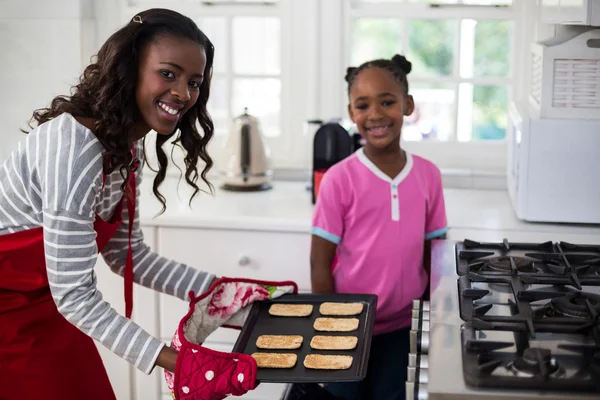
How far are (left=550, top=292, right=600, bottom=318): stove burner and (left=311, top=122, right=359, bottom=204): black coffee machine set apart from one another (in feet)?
4.09

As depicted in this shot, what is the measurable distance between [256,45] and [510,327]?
199 cm

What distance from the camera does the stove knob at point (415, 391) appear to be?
3.86 feet

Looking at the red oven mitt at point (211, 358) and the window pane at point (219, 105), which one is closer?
the red oven mitt at point (211, 358)

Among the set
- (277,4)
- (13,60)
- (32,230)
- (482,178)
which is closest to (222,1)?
(277,4)

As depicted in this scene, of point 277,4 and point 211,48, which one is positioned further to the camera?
point 277,4

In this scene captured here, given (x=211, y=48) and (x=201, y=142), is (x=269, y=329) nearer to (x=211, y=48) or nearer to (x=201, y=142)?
(x=201, y=142)

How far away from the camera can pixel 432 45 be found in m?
2.92

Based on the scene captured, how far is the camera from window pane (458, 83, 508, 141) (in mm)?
2924

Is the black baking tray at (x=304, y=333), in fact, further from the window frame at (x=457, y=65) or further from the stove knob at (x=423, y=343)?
the window frame at (x=457, y=65)

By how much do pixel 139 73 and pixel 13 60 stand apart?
151 centimetres

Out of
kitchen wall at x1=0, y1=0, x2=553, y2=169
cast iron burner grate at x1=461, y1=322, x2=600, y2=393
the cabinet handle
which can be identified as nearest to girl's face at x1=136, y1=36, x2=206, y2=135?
cast iron burner grate at x1=461, y1=322, x2=600, y2=393

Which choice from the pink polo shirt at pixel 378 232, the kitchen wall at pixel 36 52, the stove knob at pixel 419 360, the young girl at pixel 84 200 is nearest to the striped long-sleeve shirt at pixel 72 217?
the young girl at pixel 84 200

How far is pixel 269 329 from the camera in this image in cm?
158

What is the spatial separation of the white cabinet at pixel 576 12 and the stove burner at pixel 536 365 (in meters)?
0.97
